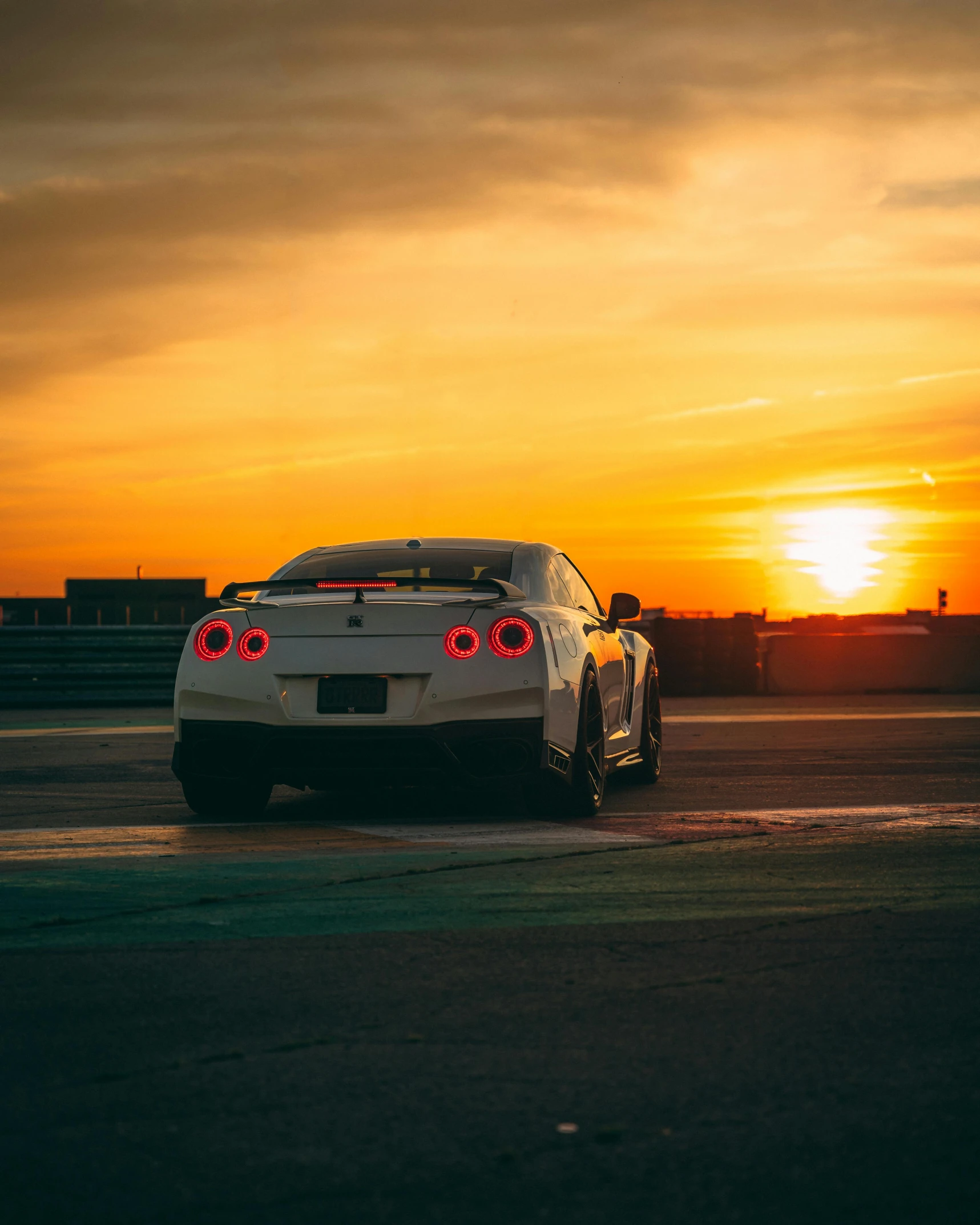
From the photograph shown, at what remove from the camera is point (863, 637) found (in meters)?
26.8

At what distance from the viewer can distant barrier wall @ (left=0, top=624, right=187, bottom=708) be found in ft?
73.8

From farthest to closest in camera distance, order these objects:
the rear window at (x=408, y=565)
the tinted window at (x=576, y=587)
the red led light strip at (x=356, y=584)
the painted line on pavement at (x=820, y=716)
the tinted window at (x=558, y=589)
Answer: the painted line on pavement at (x=820, y=716) < the tinted window at (x=576, y=587) < the tinted window at (x=558, y=589) < the rear window at (x=408, y=565) < the red led light strip at (x=356, y=584)

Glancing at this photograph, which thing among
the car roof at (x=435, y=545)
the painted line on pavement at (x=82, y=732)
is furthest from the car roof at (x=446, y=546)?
the painted line on pavement at (x=82, y=732)

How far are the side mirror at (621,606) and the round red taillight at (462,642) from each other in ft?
6.79

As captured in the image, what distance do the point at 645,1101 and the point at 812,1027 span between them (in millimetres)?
746

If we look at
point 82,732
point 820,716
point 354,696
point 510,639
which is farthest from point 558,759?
point 820,716

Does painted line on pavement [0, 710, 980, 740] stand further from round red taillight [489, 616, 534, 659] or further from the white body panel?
round red taillight [489, 616, 534, 659]

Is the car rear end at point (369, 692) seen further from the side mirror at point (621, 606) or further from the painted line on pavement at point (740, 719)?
the painted line on pavement at point (740, 719)

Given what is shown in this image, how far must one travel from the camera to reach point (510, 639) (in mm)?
Answer: 7555

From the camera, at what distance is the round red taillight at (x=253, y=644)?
7.64 metres

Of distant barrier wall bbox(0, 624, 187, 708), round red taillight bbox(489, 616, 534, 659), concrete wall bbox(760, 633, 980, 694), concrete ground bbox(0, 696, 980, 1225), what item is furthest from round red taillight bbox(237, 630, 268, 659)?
concrete wall bbox(760, 633, 980, 694)

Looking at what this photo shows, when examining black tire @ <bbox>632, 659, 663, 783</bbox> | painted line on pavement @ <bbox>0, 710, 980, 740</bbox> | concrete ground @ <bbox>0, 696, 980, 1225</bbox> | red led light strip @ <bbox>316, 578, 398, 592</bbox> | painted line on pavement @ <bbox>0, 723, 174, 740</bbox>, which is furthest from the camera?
painted line on pavement @ <bbox>0, 710, 980, 740</bbox>

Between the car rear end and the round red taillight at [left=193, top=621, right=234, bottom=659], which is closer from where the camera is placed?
the car rear end

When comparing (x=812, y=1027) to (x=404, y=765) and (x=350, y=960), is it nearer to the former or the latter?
A: (x=350, y=960)
